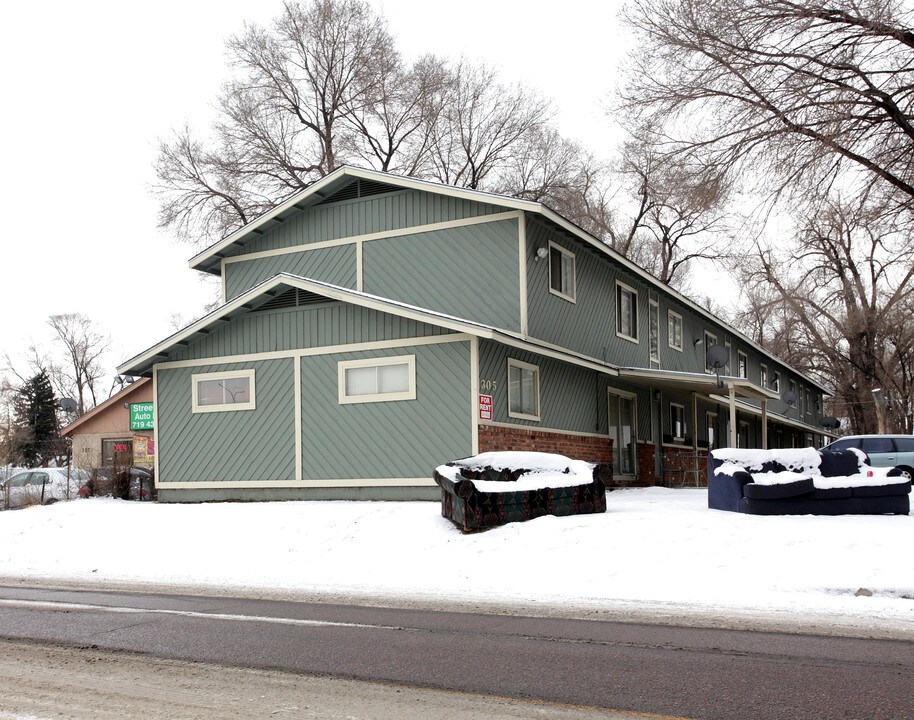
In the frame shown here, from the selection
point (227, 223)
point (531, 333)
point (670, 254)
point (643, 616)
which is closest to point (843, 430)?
point (670, 254)

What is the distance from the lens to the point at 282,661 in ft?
21.8

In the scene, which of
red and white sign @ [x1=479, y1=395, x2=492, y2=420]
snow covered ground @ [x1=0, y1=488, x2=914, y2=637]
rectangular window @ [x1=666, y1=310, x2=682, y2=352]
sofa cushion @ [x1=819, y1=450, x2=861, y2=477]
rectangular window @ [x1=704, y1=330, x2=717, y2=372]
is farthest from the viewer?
rectangular window @ [x1=704, y1=330, x2=717, y2=372]

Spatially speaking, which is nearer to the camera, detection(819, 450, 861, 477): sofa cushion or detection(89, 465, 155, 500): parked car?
detection(819, 450, 861, 477): sofa cushion

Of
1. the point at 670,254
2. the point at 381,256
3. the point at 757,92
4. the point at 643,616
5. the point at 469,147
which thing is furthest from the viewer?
the point at 670,254

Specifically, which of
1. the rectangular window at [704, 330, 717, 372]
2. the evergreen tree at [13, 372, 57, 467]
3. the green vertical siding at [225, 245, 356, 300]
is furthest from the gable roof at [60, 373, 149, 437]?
the rectangular window at [704, 330, 717, 372]

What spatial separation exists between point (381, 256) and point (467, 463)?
314 inches

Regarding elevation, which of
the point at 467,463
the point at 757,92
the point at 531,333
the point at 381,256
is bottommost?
the point at 467,463

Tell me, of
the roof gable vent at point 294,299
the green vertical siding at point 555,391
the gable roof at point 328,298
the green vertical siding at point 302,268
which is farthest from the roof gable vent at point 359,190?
the green vertical siding at point 555,391

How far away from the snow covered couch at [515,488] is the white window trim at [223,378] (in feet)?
19.6

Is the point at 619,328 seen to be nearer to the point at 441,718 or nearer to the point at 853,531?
the point at 853,531

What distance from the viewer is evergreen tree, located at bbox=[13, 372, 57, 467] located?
58969 mm

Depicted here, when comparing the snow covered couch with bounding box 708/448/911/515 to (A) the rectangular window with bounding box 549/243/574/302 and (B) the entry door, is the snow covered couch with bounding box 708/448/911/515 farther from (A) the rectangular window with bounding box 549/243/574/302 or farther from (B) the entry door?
(B) the entry door

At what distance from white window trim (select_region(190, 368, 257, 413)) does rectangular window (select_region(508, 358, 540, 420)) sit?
548 cm

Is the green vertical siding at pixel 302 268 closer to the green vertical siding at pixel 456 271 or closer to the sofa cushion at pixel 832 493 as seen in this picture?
the green vertical siding at pixel 456 271
